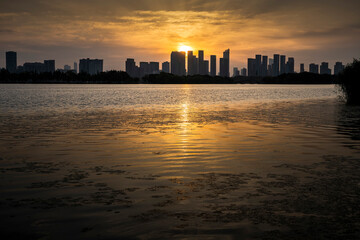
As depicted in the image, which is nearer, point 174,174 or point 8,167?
point 174,174

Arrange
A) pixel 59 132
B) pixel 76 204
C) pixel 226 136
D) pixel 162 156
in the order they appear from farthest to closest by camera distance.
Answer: pixel 59 132
pixel 226 136
pixel 162 156
pixel 76 204

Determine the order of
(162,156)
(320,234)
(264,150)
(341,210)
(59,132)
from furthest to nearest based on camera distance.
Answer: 1. (59,132)
2. (264,150)
3. (162,156)
4. (341,210)
5. (320,234)

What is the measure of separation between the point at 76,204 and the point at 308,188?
22.0 feet

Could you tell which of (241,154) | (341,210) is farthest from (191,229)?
(241,154)

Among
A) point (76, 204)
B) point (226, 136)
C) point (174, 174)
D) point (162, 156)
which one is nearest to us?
point (76, 204)

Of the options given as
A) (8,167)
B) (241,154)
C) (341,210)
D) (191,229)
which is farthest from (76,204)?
(241,154)

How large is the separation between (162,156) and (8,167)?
6111mm

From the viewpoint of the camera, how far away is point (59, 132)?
2170 cm

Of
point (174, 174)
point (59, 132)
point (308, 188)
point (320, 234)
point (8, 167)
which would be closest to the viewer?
point (320, 234)

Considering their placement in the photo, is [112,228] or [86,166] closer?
[112,228]

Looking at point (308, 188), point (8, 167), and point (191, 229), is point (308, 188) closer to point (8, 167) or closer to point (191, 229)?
point (191, 229)

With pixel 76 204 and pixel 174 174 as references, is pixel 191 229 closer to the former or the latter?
pixel 76 204

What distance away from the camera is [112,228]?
7.04m

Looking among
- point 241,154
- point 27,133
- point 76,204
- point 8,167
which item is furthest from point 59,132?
point 76,204
